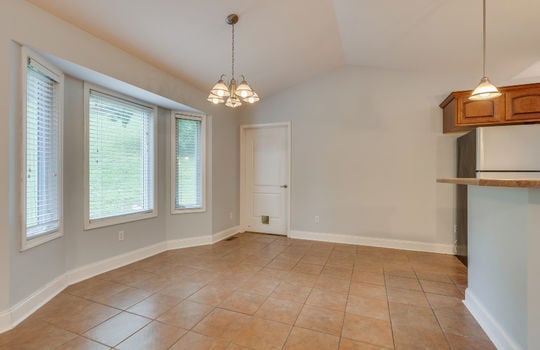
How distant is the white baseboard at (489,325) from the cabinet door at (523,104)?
2.19 m

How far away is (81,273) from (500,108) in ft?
17.3

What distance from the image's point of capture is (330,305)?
2.30 metres

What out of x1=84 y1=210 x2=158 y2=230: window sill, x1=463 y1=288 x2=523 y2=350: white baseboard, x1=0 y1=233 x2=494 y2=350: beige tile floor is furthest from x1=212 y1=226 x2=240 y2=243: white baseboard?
x1=463 y1=288 x2=523 y2=350: white baseboard

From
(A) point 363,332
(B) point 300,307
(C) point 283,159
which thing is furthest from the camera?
(C) point 283,159

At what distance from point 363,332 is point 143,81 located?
3435 millimetres

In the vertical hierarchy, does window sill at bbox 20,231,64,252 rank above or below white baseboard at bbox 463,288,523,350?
above

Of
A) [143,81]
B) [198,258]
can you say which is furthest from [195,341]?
[143,81]

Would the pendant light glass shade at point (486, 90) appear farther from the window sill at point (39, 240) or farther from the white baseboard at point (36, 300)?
the white baseboard at point (36, 300)

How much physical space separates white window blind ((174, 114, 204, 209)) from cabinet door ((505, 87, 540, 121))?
419cm

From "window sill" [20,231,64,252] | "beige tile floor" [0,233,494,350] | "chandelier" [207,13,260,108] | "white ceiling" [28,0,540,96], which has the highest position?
"white ceiling" [28,0,540,96]

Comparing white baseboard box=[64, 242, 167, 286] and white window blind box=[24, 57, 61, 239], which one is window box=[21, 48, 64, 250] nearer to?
white window blind box=[24, 57, 61, 239]

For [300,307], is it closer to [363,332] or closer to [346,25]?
[363,332]

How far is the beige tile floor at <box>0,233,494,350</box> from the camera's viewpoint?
5.93ft

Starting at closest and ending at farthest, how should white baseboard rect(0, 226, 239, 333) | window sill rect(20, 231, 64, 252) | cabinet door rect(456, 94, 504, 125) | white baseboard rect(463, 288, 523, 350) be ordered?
white baseboard rect(463, 288, 523, 350), white baseboard rect(0, 226, 239, 333), window sill rect(20, 231, 64, 252), cabinet door rect(456, 94, 504, 125)
